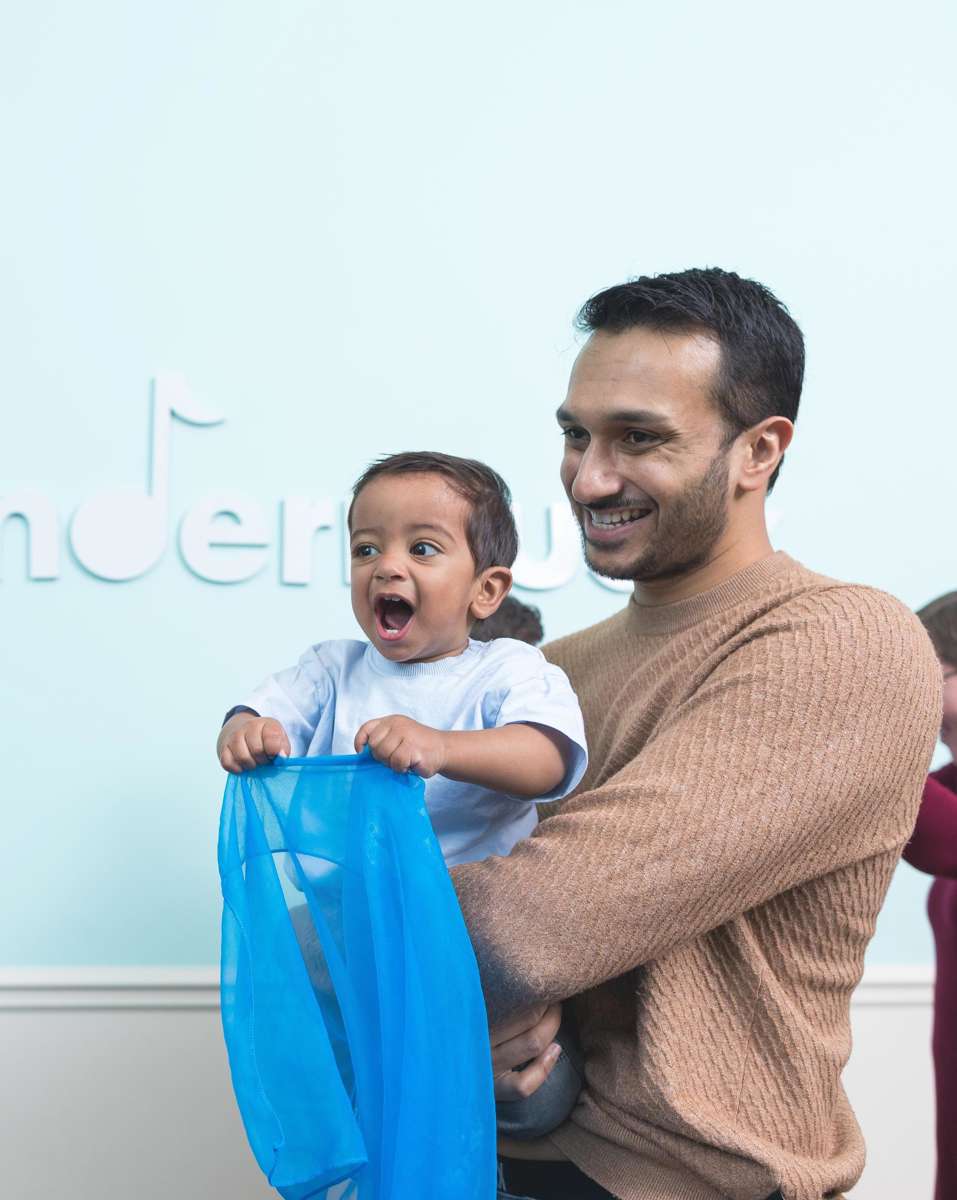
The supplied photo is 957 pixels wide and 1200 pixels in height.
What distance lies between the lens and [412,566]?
1.40 metres

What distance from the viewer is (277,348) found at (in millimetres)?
2607

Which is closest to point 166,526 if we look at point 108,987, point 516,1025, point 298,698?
point 108,987

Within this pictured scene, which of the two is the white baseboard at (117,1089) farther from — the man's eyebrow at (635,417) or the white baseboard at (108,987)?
the man's eyebrow at (635,417)

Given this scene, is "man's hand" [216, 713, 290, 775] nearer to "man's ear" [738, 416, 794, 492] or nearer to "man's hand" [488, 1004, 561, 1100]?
"man's hand" [488, 1004, 561, 1100]

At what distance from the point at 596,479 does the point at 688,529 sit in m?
0.11

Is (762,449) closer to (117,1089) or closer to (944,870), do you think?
(944,870)

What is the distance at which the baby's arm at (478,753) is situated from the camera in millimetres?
1185

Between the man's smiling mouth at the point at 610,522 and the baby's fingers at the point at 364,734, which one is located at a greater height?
the man's smiling mouth at the point at 610,522

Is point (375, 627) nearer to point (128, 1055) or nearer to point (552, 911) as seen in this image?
point (552, 911)

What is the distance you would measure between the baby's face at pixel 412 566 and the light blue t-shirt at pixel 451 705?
0.04 metres

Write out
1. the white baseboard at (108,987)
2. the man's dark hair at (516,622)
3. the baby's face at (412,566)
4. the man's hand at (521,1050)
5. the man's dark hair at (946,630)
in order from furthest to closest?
the white baseboard at (108,987), the man's dark hair at (516,622), the man's dark hair at (946,630), the baby's face at (412,566), the man's hand at (521,1050)

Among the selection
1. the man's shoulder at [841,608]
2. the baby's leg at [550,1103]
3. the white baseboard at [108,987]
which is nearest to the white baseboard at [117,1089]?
the white baseboard at [108,987]

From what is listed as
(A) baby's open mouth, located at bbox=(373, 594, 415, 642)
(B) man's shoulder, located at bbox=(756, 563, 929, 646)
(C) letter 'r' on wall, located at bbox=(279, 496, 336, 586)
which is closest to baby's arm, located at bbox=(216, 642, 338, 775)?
(A) baby's open mouth, located at bbox=(373, 594, 415, 642)

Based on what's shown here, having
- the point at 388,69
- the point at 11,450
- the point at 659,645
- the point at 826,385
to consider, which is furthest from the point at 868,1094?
the point at 388,69
